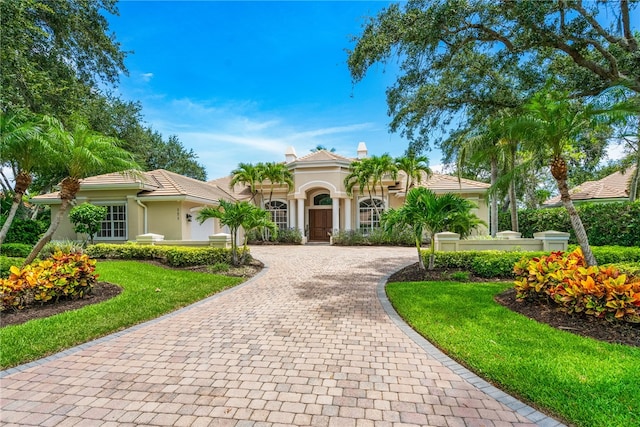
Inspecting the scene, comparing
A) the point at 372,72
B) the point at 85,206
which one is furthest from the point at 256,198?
the point at 372,72

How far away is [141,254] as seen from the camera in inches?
509

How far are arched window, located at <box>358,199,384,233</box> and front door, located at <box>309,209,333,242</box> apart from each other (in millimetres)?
2309

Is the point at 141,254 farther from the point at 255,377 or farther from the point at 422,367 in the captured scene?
the point at 422,367

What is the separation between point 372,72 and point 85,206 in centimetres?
1367

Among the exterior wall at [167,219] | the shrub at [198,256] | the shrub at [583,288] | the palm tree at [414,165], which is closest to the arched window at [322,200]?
the palm tree at [414,165]

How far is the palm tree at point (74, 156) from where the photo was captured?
24.9ft

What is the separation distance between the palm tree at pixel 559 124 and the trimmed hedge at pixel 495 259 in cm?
252

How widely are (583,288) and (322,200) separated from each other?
1825 centimetres

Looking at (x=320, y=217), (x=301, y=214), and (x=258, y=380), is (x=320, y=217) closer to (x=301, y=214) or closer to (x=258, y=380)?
(x=301, y=214)

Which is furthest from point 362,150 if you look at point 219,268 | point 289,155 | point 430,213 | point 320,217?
point 219,268

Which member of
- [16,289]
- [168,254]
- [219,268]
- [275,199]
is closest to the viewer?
[16,289]

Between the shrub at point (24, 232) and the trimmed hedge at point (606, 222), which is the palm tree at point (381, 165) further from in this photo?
the shrub at point (24, 232)

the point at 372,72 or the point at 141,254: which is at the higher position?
the point at 372,72

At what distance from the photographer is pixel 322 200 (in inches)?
901
